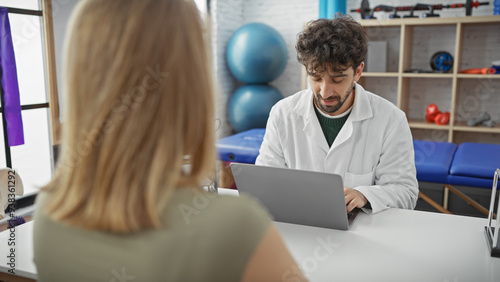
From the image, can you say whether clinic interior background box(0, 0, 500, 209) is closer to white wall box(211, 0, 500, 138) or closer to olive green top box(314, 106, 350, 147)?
white wall box(211, 0, 500, 138)

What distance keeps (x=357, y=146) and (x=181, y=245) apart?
4.45 feet

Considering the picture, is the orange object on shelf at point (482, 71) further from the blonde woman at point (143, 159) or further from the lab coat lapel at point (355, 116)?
the blonde woman at point (143, 159)

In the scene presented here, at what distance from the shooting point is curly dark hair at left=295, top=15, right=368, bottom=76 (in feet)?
5.63

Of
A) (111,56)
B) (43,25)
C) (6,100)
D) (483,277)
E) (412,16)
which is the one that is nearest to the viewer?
(111,56)

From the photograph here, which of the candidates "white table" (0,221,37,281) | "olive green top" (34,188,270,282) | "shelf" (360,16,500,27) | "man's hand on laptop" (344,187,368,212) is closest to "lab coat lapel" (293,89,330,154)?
"man's hand on laptop" (344,187,368,212)

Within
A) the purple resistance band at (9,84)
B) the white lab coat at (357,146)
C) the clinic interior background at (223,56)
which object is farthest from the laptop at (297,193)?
the purple resistance band at (9,84)

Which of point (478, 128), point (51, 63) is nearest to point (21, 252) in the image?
point (51, 63)

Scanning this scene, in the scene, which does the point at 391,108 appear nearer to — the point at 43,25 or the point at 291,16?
the point at 43,25

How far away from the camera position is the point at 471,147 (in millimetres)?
3225

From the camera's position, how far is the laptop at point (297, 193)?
4.15 feet

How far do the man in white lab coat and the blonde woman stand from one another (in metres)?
1.12

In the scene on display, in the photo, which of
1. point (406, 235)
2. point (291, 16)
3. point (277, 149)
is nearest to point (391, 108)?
point (277, 149)

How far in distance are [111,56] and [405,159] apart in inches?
54.7

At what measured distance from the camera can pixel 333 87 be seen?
1790 millimetres
